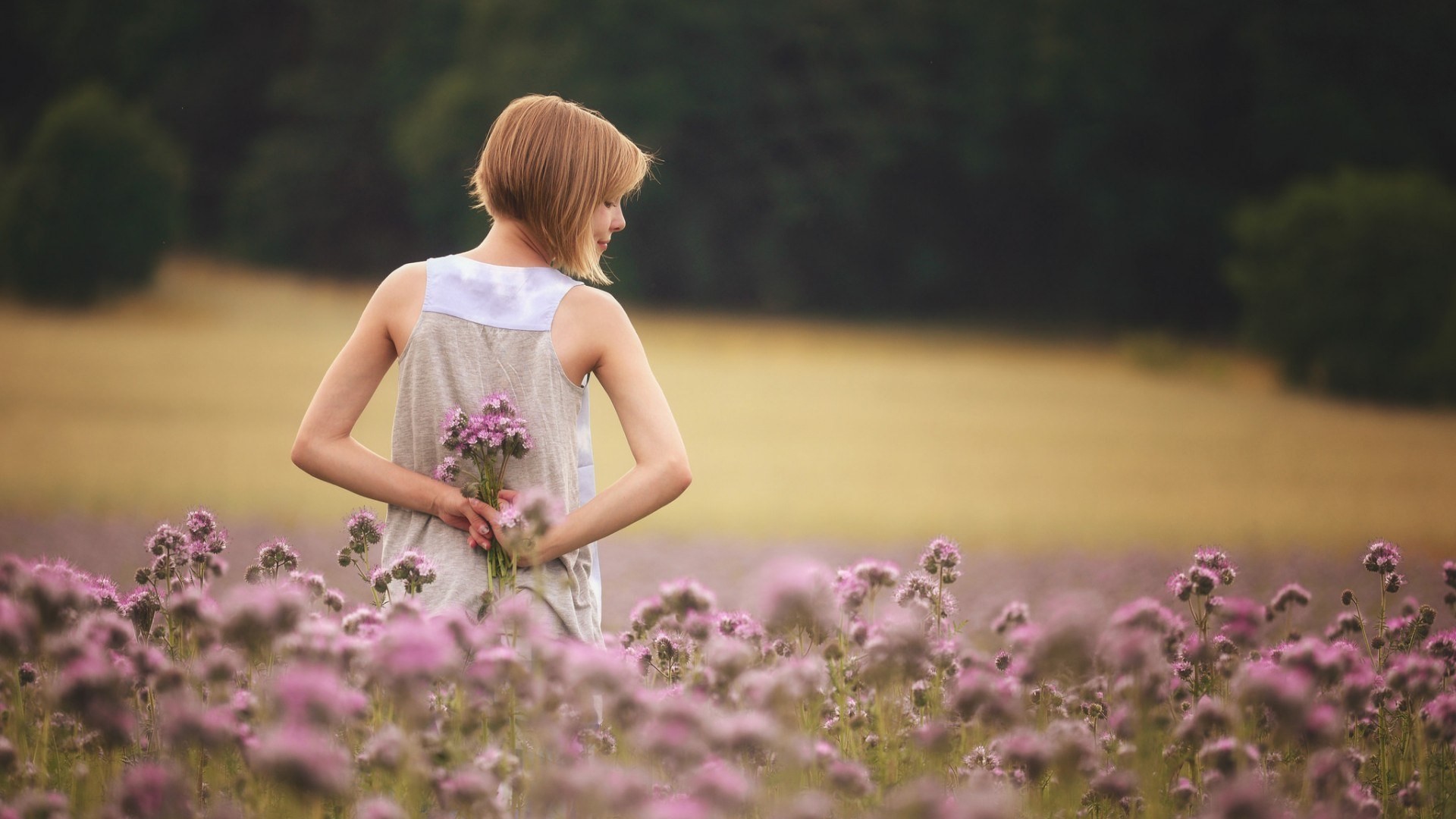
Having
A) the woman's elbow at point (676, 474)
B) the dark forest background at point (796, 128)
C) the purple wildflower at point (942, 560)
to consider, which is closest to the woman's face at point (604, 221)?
the woman's elbow at point (676, 474)

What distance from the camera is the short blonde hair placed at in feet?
8.80

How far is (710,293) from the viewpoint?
1674 inches

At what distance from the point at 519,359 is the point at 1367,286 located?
2460 cm

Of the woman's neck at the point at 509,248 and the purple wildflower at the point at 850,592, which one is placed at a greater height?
the woman's neck at the point at 509,248

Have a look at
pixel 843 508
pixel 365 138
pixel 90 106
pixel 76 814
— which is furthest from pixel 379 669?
pixel 365 138

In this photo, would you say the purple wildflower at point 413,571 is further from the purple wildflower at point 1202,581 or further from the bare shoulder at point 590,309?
the purple wildflower at point 1202,581

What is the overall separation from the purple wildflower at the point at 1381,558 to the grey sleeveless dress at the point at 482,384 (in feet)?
6.63

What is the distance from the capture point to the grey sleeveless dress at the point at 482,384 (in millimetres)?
2680

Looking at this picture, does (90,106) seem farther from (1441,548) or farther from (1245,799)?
(1245,799)

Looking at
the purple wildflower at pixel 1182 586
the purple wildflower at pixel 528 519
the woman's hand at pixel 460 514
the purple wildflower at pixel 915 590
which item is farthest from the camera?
the purple wildflower at pixel 915 590

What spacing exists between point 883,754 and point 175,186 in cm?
3479

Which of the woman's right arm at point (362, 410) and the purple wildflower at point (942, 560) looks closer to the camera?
the woman's right arm at point (362, 410)

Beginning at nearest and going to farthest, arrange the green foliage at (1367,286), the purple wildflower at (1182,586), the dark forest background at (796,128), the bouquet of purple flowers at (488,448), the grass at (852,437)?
the bouquet of purple flowers at (488,448) → the purple wildflower at (1182,586) → the grass at (852,437) → the green foliage at (1367,286) → the dark forest background at (796,128)

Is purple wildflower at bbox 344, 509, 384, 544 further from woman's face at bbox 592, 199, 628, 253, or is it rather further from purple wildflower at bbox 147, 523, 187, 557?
woman's face at bbox 592, 199, 628, 253
